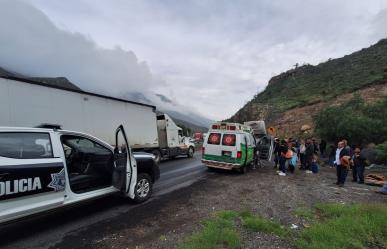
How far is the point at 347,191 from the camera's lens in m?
9.26

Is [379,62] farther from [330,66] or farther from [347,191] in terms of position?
[347,191]

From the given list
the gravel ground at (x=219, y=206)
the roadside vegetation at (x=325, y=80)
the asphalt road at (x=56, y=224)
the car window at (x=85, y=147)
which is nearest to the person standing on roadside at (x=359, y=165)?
the gravel ground at (x=219, y=206)

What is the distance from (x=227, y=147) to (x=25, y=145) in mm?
8896

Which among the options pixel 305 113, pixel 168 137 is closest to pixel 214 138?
pixel 168 137

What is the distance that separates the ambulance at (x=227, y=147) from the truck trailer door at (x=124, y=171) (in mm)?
6508

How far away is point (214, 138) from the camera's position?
12.8m

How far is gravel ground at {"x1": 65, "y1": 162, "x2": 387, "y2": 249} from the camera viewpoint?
4758mm

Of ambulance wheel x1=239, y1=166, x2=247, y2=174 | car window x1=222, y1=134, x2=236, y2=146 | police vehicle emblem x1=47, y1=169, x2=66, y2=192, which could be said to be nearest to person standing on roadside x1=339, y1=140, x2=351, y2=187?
ambulance wheel x1=239, y1=166, x2=247, y2=174

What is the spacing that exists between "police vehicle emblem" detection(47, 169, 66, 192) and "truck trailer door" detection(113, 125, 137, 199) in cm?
135

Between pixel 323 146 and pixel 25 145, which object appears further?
pixel 323 146

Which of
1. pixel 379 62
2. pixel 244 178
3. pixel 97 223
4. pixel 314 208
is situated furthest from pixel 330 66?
pixel 97 223

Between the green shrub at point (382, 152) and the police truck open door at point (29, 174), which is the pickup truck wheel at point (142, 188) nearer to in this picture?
the police truck open door at point (29, 174)

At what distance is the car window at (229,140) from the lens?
12352mm

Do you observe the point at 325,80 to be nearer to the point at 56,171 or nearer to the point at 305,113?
the point at 305,113
